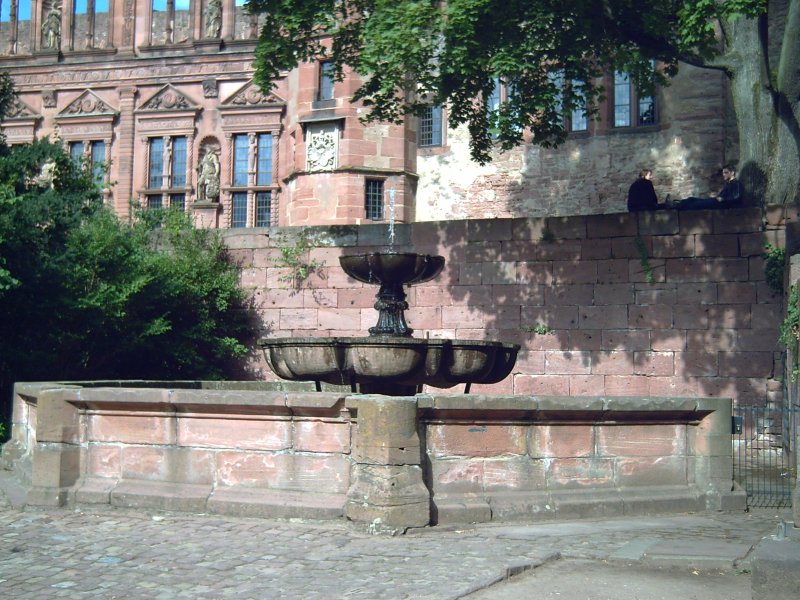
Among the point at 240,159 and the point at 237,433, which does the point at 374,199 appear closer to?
the point at 240,159

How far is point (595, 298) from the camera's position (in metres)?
16.5

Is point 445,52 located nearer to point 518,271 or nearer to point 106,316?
point 518,271

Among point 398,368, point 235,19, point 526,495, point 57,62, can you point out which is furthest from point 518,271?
point 57,62

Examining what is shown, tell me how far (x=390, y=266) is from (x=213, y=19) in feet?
73.4

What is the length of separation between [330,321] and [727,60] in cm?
787

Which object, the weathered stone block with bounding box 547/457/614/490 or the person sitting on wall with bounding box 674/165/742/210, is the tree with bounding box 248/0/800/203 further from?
the weathered stone block with bounding box 547/457/614/490

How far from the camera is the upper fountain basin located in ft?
35.1

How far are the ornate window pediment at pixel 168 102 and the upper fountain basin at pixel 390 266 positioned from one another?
21.1 metres

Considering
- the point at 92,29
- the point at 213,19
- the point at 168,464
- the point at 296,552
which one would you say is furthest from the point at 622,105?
the point at 296,552

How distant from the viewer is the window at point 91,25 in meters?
32.2

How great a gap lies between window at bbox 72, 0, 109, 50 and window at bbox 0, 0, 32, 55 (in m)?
1.82

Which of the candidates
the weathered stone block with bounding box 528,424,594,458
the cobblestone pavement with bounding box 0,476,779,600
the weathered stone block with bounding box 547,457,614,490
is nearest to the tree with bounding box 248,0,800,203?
the weathered stone block with bounding box 528,424,594,458

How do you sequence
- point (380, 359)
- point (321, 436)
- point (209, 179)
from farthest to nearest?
1. point (209, 179)
2. point (380, 359)
3. point (321, 436)

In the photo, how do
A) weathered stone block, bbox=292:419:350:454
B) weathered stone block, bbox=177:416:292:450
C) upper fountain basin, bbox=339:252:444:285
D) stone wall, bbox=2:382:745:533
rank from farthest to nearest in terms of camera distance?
upper fountain basin, bbox=339:252:444:285, weathered stone block, bbox=177:416:292:450, weathered stone block, bbox=292:419:350:454, stone wall, bbox=2:382:745:533
